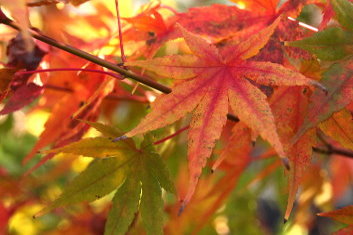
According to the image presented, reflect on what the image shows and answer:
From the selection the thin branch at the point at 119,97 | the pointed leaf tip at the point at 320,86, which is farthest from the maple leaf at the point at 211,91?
the thin branch at the point at 119,97

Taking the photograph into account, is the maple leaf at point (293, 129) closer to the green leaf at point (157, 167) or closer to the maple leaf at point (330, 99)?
the maple leaf at point (330, 99)

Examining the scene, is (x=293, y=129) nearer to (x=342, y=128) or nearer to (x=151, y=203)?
(x=342, y=128)

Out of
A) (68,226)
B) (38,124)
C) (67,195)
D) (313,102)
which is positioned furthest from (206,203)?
(313,102)

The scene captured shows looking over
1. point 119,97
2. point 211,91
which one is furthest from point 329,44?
point 119,97

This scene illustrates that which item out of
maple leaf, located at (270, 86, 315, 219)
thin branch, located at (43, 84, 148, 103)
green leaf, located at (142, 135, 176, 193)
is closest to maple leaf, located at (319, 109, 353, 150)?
maple leaf, located at (270, 86, 315, 219)

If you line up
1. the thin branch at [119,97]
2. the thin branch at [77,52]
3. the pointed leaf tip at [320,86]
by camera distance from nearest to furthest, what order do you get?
the pointed leaf tip at [320,86] → the thin branch at [77,52] → the thin branch at [119,97]

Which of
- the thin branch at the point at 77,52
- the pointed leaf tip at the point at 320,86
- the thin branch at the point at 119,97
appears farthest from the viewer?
the thin branch at the point at 119,97

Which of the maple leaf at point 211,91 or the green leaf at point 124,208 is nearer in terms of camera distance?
the maple leaf at point 211,91
